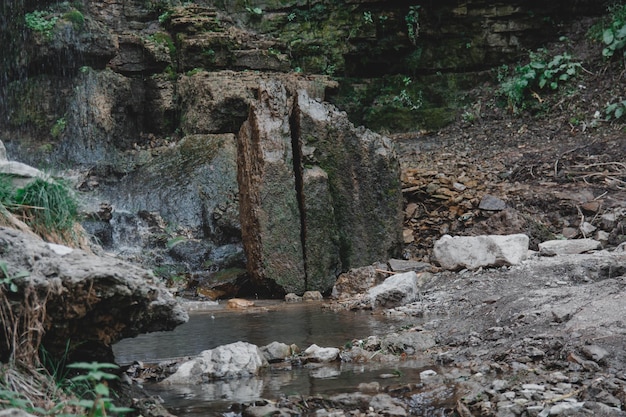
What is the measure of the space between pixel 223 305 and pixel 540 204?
178 inches

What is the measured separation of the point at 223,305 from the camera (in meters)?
7.12

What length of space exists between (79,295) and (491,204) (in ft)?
23.0

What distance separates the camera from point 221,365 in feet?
13.2

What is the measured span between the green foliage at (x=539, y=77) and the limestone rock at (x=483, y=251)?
6251 millimetres

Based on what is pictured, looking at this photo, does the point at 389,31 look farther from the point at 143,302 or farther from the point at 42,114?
the point at 143,302

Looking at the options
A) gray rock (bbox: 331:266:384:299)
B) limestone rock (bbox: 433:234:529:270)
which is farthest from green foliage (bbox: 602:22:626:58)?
gray rock (bbox: 331:266:384:299)

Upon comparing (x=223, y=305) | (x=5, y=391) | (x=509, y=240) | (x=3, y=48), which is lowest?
(x=223, y=305)

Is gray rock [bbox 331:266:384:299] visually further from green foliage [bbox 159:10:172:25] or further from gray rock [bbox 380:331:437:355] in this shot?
green foliage [bbox 159:10:172:25]

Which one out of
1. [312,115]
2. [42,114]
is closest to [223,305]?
[312,115]

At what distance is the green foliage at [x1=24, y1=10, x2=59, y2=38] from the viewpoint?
39.5 feet

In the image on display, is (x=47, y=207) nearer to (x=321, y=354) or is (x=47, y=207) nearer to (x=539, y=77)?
(x=321, y=354)

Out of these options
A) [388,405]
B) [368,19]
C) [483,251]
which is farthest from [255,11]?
[388,405]

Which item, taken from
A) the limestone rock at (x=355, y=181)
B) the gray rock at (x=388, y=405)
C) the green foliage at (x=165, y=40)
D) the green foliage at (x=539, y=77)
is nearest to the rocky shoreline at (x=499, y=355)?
the gray rock at (x=388, y=405)

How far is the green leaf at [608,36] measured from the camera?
11969mm
